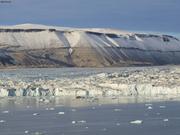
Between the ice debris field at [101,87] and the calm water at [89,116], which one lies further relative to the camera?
the ice debris field at [101,87]

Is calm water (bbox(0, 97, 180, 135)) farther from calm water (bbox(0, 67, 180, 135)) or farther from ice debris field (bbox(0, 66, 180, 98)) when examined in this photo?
ice debris field (bbox(0, 66, 180, 98))

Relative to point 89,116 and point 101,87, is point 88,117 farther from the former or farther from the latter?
point 101,87

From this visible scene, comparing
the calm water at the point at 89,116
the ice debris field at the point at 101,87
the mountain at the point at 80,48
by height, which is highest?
the mountain at the point at 80,48

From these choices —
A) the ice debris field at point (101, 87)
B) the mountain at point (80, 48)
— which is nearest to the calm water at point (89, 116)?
the ice debris field at point (101, 87)

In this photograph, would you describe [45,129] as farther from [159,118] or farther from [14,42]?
[14,42]

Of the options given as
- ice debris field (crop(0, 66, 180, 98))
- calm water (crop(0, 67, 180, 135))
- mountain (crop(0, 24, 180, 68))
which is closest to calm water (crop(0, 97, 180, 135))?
calm water (crop(0, 67, 180, 135))

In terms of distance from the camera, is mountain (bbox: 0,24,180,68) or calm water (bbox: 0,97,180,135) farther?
mountain (bbox: 0,24,180,68)

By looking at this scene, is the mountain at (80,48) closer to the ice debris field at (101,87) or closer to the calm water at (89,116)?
the ice debris field at (101,87)

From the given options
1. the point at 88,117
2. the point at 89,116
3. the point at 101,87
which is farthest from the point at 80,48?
the point at 88,117
